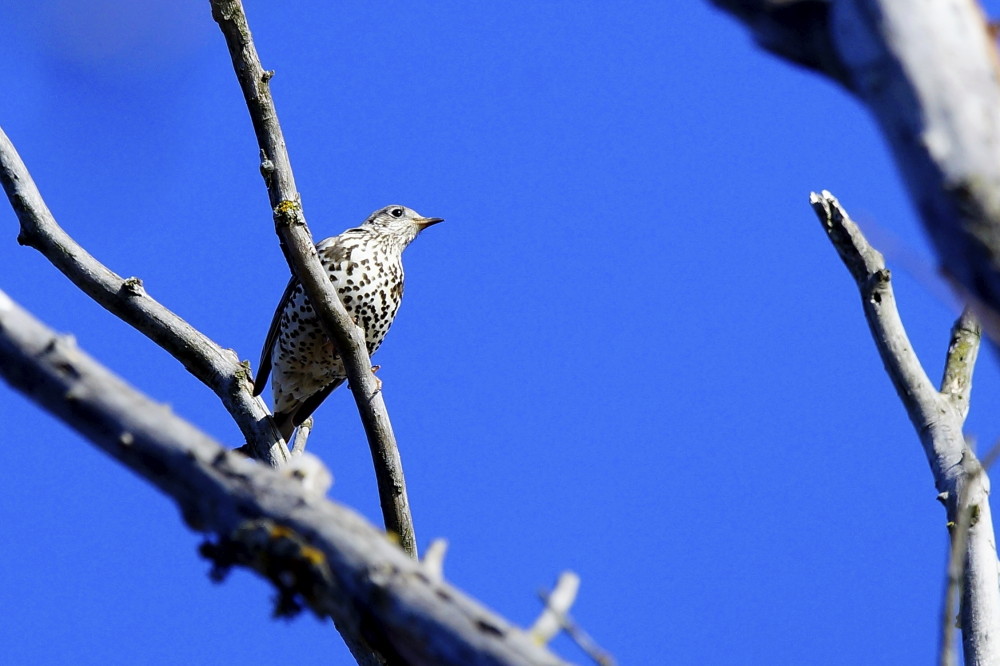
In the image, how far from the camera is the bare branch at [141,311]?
5.11 m

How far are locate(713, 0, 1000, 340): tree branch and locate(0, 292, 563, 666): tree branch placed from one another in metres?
0.91

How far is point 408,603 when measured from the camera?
186cm

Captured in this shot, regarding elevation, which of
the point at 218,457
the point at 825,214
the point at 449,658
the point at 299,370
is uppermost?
the point at 299,370

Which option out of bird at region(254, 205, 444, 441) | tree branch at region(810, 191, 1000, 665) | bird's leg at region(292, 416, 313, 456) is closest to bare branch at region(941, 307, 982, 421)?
tree branch at region(810, 191, 1000, 665)

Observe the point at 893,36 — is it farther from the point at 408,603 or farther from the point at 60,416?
the point at 60,416

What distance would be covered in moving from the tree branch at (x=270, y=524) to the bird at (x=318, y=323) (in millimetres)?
4776

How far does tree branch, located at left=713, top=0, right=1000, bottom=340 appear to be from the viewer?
5.67 ft

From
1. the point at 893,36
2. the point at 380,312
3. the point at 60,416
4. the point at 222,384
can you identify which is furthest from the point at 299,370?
the point at 893,36

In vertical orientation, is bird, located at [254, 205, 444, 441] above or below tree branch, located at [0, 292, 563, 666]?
above

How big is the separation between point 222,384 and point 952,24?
13.9 feet

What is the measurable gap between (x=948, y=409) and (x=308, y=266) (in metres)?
2.68

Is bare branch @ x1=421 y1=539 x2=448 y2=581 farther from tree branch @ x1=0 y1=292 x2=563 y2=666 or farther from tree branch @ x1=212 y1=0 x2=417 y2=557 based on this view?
tree branch @ x1=212 y1=0 x2=417 y2=557

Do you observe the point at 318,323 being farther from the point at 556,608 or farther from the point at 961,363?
the point at 556,608

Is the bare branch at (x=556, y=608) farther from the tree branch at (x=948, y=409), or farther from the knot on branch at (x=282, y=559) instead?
the tree branch at (x=948, y=409)
